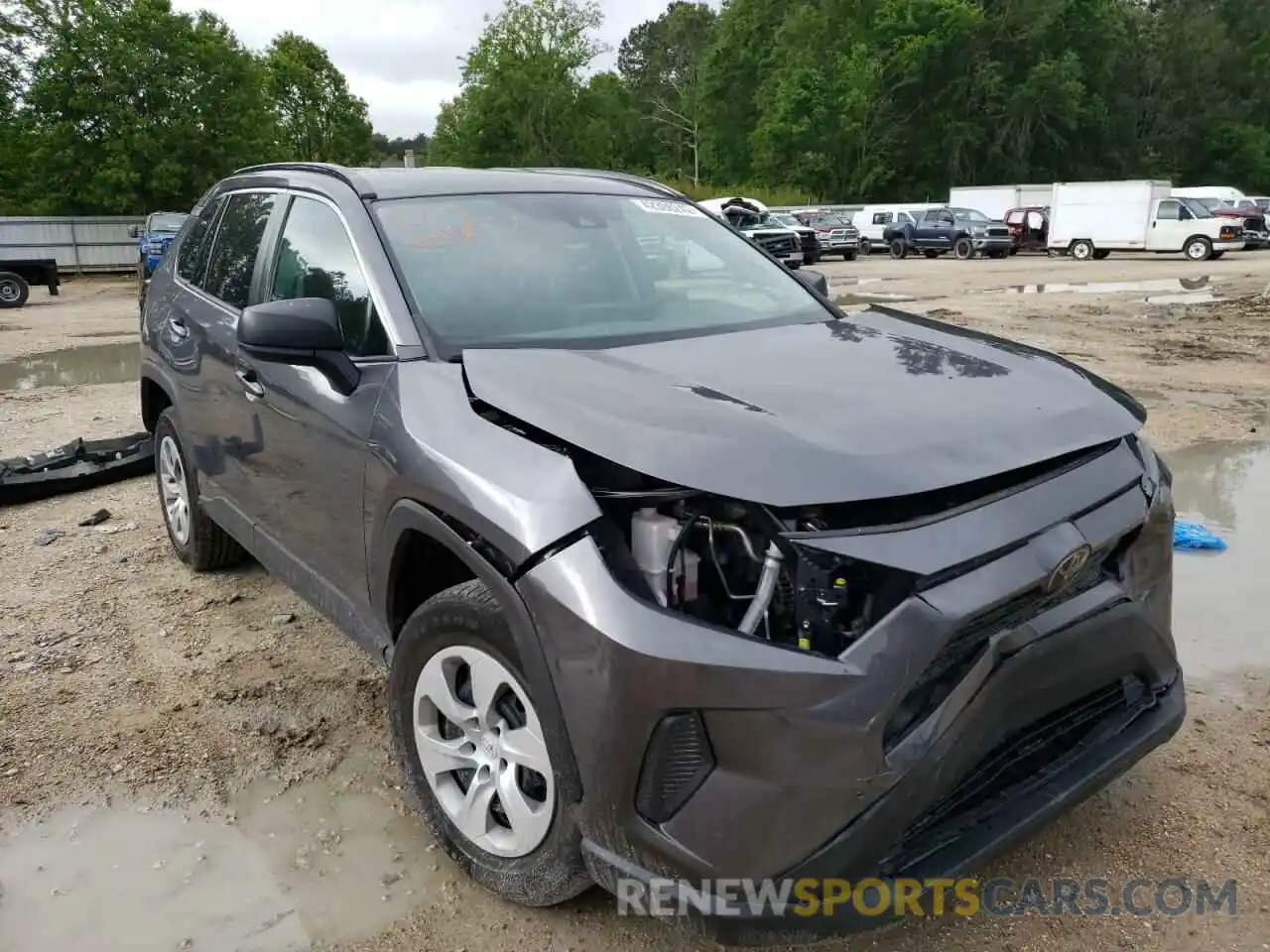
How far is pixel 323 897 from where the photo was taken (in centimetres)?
258

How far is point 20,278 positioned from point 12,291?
0.31m

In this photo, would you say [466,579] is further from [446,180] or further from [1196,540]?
[1196,540]

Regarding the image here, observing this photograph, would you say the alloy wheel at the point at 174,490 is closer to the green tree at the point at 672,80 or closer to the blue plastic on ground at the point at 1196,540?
the blue plastic on ground at the point at 1196,540

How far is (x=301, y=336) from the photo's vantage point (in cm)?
267

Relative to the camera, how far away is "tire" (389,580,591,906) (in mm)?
2203

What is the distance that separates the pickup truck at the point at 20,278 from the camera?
758 inches

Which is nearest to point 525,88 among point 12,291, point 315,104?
point 315,104

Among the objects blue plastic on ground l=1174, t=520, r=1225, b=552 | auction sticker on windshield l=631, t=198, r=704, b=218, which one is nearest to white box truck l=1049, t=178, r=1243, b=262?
blue plastic on ground l=1174, t=520, r=1225, b=552

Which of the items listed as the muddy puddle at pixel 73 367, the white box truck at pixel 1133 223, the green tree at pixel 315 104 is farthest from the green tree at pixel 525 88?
the muddy puddle at pixel 73 367

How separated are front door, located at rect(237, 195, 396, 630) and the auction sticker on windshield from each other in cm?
116

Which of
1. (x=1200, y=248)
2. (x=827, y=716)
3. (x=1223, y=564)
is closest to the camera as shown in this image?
(x=827, y=716)

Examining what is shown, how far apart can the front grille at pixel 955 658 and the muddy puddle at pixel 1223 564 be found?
1932 millimetres

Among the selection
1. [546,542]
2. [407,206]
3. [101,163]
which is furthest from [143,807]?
[101,163]

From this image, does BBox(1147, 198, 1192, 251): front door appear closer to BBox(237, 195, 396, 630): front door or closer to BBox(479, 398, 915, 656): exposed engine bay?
BBox(237, 195, 396, 630): front door
